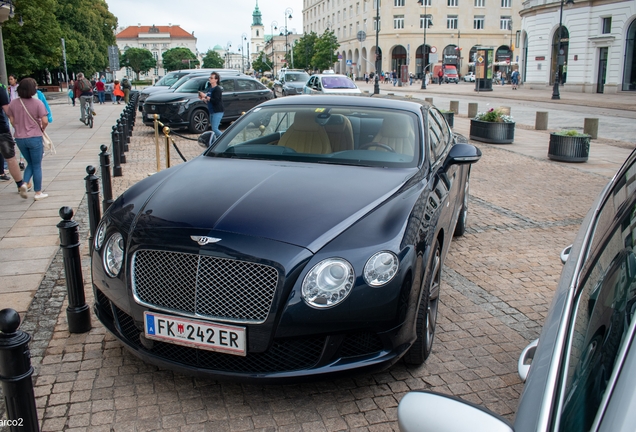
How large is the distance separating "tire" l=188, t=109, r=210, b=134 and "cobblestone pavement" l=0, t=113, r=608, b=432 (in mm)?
11546

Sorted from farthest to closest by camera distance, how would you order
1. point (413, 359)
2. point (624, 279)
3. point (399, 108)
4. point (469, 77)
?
point (469, 77) < point (399, 108) < point (413, 359) < point (624, 279)

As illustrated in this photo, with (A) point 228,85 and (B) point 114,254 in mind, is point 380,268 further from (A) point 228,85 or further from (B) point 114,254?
(A) point 228,85

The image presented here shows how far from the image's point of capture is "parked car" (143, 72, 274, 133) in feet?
55.1

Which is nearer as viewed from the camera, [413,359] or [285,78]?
[413,359]

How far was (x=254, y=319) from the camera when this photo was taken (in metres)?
2.97

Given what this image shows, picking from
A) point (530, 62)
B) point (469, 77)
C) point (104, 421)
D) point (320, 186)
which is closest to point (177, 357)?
point (104, 421)

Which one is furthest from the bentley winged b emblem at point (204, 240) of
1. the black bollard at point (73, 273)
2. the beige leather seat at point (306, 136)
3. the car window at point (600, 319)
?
the car window at point (600, 319)

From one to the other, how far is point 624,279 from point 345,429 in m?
1.92

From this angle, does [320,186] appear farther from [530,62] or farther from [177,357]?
[530,62]

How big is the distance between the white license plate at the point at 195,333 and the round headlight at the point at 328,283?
0.39 metres

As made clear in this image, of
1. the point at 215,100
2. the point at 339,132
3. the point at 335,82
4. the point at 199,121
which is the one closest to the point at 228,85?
the point at 199,121

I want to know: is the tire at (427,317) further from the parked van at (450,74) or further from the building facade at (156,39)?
the building facade at (156,39)

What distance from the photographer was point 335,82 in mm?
23859

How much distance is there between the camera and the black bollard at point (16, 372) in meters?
2.38
